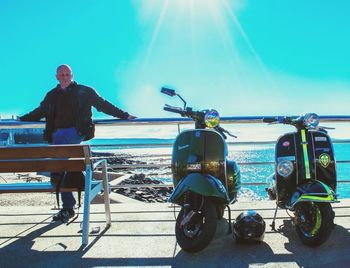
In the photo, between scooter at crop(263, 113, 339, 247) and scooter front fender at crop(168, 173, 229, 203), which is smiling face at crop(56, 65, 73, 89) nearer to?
scooter front fender at crop(168, 173, 229, 203)

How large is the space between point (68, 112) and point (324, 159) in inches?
99.3

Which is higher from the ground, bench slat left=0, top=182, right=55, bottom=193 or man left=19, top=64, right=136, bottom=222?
man left=19, top=64, right=136, bottom=222

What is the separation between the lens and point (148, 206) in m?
4.37

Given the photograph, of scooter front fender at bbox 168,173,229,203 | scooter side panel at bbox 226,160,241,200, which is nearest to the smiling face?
scooter front fender at bbox 168,173,229,203

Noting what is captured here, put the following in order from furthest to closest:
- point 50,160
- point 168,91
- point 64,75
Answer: point 64,75, point 168,91, point 50,160

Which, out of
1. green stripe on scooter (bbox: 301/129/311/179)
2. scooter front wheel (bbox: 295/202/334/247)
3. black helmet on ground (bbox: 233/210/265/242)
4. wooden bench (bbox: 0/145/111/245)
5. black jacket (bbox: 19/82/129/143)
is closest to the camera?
scooter front wheel (bbox: 295/202/334/247)

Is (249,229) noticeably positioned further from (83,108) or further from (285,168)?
(83,108)

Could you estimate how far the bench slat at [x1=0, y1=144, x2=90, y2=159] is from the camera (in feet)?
9.99

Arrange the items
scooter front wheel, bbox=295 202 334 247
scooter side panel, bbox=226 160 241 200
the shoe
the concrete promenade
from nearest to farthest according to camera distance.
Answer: the concrete promenade, scooter front wheel, bbox=295 202 334 247, scooter side panel, bbox=226 160 241 200, the shoe

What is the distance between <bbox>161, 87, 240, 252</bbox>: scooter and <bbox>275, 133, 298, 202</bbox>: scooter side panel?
1.24 feet

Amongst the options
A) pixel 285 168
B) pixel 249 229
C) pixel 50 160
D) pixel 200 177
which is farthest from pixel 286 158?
pixel 50 160

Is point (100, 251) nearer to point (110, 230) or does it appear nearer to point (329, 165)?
point (110, 230)

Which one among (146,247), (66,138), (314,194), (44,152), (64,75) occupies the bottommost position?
(146,247)

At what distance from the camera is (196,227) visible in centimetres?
281
